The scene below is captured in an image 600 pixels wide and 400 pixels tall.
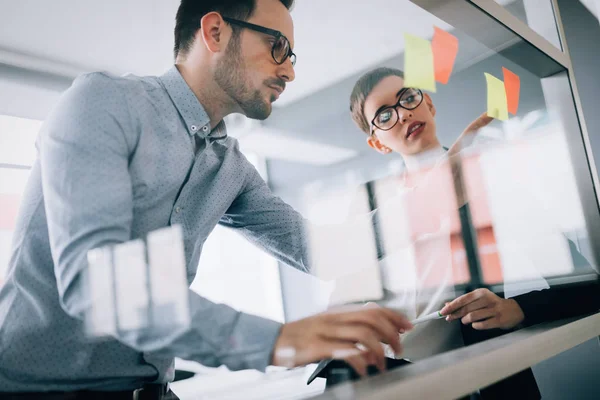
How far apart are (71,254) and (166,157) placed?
22 centimetres

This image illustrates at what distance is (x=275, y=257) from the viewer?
0.86 m

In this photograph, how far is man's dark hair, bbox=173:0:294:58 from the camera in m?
0.73

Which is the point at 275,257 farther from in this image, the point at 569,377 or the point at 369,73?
the point at 569,377

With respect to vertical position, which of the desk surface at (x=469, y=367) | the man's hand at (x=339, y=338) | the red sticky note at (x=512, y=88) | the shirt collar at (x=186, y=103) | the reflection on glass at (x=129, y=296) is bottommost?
the desk surface at (x=469, y=367)

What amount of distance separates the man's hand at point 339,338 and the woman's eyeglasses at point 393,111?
1.70ft

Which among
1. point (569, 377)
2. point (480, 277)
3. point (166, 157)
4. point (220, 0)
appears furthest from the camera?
point (569, 377)

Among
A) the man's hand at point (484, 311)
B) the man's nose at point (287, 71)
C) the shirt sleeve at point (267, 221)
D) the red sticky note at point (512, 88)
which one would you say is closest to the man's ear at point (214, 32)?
the man's nose at point (287, 71)

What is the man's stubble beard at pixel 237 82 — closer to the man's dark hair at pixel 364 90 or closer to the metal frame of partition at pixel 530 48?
the man's dark hair at pixel 364 90

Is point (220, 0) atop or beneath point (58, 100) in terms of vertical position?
atop

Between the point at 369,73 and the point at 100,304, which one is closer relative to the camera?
the point at 100,304

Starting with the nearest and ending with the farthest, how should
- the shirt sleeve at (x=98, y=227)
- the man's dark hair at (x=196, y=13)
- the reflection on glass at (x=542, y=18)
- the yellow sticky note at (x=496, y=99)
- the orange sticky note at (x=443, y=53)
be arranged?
the shirt sleeve at (x=98, y=227) → the man's dark hair at (x=196, y=13) → the orange sticky note at (x=443, y=53) → the yellow sticky note at (x=496, y=99) → the reflection on glass at (x=542, y=18)

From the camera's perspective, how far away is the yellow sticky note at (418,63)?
961 millimetres

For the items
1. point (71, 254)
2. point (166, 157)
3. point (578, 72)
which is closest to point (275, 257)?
point (166, 157)

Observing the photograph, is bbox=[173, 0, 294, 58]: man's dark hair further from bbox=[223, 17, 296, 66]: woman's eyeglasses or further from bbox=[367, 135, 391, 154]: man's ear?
bbox=[367, 135, 391, 154]: man's ear
